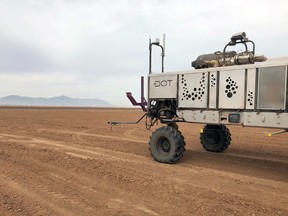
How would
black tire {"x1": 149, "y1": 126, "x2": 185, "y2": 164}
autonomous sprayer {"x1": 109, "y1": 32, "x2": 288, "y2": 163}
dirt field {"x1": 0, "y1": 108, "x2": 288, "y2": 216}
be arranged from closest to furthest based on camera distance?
dirt field {"x1": 0, "y1": 108, "x2": 288, "y2": 216} < autonomous sprayer {"x1": 109, "y1": 32, "x2": 288, "y2": 163} < black tire {"x1": 149, "y1": 126, "x2": 185, "y2": 164}

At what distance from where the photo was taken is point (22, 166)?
702 centimetres

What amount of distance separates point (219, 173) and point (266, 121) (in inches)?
64.9

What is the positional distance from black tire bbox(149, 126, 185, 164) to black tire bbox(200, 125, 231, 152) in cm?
221

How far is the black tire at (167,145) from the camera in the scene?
7590mm

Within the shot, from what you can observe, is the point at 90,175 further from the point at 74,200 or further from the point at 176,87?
the point at 176,87

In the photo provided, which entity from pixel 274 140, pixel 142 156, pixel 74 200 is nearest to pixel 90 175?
pixel 74 200

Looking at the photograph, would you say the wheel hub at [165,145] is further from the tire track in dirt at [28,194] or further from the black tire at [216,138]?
the tire track in dirt at [28,194]

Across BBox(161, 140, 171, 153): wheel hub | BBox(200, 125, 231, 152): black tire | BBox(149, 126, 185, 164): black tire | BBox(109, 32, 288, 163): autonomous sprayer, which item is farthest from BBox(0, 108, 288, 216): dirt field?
BBox(109, 32, 288, 163): autonomous sprayer

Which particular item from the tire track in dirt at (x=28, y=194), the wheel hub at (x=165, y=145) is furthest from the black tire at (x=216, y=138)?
the tire track in dirt at (x=28, y=194)

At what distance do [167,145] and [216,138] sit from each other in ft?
8.10

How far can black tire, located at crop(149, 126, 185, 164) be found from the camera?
7.59 m

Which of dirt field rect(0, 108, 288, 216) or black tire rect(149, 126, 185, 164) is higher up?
black tire rect(149, 126, 185, 164)

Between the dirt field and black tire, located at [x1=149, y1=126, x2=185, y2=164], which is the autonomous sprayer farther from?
the dirt field

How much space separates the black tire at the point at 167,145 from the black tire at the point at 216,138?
7.24 ft
